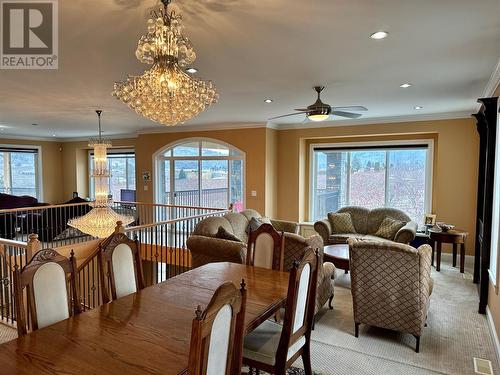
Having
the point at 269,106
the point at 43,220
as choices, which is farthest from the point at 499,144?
Result: the point at 43,220

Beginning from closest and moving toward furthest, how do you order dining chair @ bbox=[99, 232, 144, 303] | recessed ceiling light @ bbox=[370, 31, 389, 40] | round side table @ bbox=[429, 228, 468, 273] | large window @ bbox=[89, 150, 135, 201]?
dining chair @ bbox=[99, 232, 144, 303] → recessed ceiling light @ bbox=[370, 31, 389, 40] → round side table @ bbox=[429, 228, 468, 273] → large window @ bbox=[89, 150, 135, 201]

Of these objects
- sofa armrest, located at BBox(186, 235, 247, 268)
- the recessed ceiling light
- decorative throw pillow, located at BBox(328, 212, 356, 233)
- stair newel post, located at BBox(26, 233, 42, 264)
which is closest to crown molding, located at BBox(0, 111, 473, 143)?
decorative throw pillow, located at BBox(328, 212, 356, 233)

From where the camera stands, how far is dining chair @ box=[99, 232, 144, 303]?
248 cm

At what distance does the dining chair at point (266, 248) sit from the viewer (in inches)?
127

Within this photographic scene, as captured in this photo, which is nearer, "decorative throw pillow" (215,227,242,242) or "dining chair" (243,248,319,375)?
"dining chair" (243,248,319,375)

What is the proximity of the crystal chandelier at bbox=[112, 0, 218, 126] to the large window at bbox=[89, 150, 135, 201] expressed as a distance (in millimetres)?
8292

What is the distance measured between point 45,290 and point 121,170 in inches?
Answer: 375

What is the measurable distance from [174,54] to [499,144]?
134 inches

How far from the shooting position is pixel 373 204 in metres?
7.57

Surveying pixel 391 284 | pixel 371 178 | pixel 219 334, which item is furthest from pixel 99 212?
pixel 219 334

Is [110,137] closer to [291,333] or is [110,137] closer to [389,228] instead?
[389,228]

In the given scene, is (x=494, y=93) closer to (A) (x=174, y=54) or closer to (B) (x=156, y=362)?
(A) (x=174, y=54)

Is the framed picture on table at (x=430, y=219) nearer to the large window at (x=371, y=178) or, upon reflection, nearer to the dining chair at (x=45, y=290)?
the large window at (x=371, y=178)

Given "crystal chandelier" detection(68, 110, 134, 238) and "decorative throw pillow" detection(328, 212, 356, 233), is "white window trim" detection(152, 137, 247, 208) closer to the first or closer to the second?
"decorative throw pillow" detection(328, 212, 356, 233)
